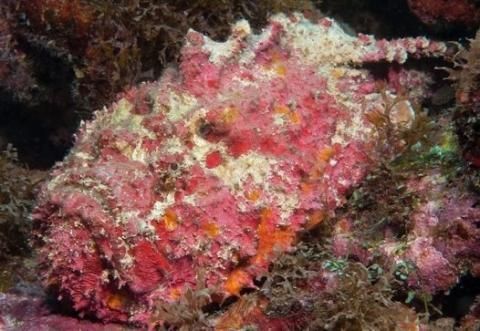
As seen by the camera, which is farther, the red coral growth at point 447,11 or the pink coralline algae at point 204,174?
the red coral growth at point 447,11

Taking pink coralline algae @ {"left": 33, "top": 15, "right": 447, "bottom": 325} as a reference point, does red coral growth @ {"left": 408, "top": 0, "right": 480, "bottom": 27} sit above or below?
above

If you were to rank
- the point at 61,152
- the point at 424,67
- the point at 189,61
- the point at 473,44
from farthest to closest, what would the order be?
the point at 61,152
the point at 424,67
the point at 189,61
the point at 473,44

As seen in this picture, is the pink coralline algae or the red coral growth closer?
the pink coralline algae

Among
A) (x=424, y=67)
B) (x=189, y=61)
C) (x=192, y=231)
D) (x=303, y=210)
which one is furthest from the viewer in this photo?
(x=424, y=67)

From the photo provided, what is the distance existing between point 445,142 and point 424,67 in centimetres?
99

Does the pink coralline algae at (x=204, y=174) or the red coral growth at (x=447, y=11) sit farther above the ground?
the red coral growth at (x=447, y=11)

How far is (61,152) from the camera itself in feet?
19.5

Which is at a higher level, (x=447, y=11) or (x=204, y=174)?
(x=447, y=11)

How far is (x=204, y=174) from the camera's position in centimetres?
327

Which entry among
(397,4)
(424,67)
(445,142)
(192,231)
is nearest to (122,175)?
(192,231)

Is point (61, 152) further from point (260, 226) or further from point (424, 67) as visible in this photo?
point (424, 67)

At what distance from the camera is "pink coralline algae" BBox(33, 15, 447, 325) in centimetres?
312

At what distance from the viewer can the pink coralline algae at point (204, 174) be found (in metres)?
3.12

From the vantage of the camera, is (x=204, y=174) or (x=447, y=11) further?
(x=447, y=11)
